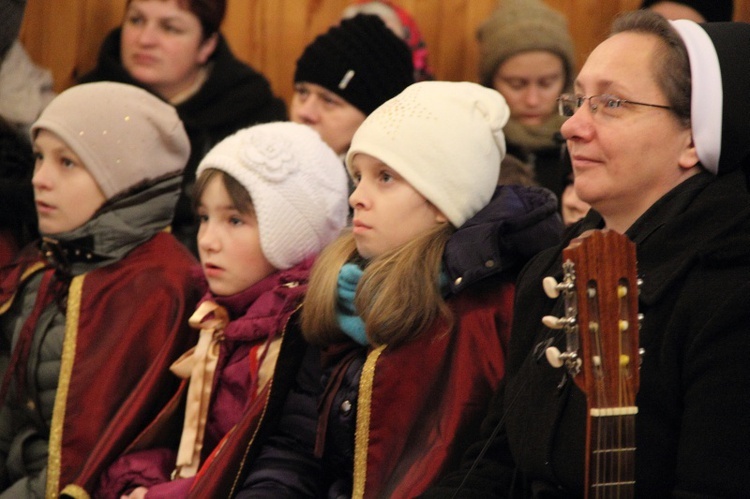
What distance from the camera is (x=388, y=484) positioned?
2465 mm

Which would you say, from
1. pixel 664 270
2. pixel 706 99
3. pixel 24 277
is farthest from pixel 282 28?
pixel 664 270

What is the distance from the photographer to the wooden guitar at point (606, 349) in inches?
70.4

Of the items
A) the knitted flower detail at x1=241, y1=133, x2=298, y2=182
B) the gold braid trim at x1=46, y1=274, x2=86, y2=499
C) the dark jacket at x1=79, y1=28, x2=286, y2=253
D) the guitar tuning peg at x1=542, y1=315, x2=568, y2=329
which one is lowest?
the gold braid trim at x1=46, y1=274, x2=86, y2=499

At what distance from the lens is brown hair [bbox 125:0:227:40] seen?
4.32 meters

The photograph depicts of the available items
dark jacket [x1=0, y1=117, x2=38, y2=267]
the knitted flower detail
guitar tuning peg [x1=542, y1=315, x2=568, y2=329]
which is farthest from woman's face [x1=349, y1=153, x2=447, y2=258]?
dark jacket [x1=0, y1=117, x2=38, y2=267]

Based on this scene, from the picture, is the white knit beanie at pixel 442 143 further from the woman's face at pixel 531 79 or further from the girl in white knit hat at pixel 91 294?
the woman's face at pixel 531 79

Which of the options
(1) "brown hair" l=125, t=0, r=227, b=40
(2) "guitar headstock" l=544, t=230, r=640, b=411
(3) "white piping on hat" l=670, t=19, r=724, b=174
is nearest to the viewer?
(2) "guitar headstock" l=544, t=230, r=640, b=411

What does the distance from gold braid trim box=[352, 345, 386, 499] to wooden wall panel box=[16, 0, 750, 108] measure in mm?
2541

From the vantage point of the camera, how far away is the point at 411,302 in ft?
8.12

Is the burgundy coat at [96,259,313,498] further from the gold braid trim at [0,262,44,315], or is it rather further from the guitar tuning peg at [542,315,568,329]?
the guitar tuning peg at [542,315,568,329]

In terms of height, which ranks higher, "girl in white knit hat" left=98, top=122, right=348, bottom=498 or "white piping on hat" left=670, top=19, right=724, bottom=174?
"white piping on hat" left=670, top=19, right=724, bottom=174

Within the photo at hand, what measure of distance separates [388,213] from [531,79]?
207 centimetres

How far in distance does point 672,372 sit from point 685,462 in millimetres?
152

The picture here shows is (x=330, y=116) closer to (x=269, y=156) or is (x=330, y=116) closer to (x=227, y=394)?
(x=269, y=156)
